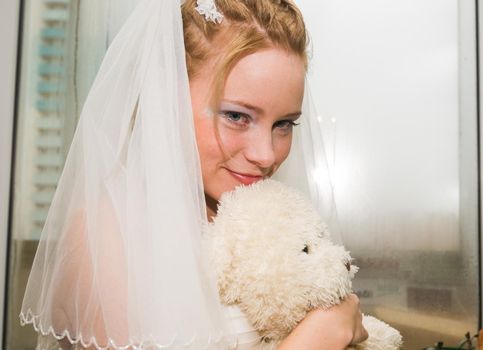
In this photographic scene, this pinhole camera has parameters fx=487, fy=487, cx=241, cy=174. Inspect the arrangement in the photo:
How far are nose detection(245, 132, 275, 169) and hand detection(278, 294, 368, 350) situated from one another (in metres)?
0.26

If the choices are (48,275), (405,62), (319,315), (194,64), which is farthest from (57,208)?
(405,62)

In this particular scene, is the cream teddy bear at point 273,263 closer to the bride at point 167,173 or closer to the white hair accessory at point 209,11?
the bride at point 167,173

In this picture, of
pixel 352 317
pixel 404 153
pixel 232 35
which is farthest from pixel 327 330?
pixel 404 153

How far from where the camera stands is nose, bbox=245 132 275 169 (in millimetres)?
831

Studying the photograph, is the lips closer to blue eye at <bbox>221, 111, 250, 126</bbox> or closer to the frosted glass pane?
blue eye at <bbox>221, 111, 250, 126</bbox>

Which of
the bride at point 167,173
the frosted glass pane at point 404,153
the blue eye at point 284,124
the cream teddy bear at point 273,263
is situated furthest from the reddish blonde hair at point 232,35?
the frosted glass pane at point 404,153

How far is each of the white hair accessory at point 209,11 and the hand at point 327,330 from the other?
1.67 feet

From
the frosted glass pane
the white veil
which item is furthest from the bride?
the frosted glass pane

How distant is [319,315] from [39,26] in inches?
54.5

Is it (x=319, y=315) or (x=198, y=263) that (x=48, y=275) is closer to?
(x=198, y=263)

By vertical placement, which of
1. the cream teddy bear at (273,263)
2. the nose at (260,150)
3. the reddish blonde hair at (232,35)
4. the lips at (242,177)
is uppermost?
the reddish blonde hair at (232,35)

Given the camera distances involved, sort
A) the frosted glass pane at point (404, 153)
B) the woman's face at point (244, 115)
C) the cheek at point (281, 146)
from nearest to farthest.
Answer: the woman's face at point (244, 115)
the cheek at point (281, 146)
the frosted glass pane at point (404, 153)

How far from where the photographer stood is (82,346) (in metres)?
0.68

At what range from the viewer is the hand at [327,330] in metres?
0.68
